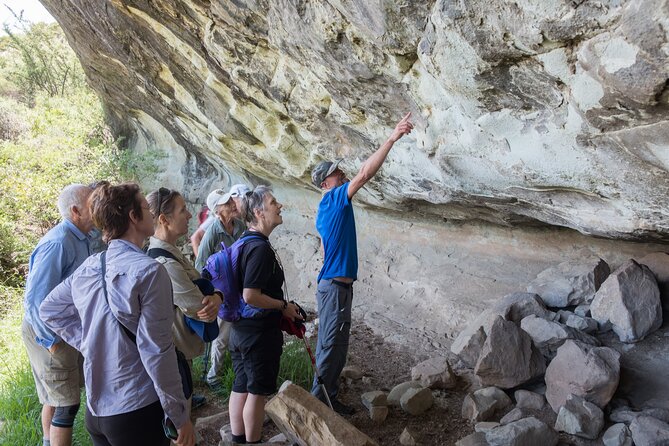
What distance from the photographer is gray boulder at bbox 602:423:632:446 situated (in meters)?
2.88

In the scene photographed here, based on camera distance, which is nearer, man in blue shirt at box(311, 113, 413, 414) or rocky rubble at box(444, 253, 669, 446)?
rocky rubble at box(444, 253, 669, 446)

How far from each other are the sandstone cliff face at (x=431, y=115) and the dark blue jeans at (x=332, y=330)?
1.40m

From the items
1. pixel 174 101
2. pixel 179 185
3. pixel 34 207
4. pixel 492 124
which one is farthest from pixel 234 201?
pixel 179 185

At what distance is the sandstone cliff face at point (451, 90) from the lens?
2.55m

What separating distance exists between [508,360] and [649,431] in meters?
0.92

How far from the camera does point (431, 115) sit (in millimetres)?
3945

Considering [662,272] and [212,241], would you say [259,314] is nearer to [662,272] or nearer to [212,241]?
[212,241]

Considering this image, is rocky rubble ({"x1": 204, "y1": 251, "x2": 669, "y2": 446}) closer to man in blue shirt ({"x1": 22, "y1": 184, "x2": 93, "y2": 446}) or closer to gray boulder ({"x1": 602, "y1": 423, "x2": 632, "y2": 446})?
gray boulder ({"x1": 602, "y1": 423, "x2": 632, "y2": 446})

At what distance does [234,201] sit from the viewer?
A: 386 centimetres

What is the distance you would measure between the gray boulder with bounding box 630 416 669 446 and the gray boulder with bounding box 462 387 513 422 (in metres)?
0.79

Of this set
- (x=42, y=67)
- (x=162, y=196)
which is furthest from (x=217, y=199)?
(x=42, y=67)

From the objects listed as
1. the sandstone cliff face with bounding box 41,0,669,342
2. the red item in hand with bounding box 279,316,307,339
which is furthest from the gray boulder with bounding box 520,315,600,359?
the red item in hand with bounding box 279,316,307,339

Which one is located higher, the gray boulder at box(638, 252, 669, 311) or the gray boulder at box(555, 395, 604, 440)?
the gray boulder at box(638, 252, 669, 311)

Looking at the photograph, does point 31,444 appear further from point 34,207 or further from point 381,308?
point 34,207
